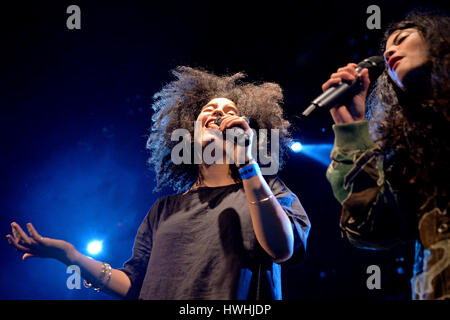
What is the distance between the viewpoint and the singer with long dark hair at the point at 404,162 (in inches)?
37.5

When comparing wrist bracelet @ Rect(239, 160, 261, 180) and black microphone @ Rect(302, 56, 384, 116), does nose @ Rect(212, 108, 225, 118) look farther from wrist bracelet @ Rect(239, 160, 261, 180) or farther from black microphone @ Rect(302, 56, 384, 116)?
black microphone @ Rect(302, 56, 384, 116)

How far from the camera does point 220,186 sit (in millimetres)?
1734

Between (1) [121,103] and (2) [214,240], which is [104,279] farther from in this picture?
(1) [121,103]

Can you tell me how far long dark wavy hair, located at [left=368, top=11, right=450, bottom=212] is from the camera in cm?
98

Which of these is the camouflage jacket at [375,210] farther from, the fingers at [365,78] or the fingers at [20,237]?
the fingers at [20,237]

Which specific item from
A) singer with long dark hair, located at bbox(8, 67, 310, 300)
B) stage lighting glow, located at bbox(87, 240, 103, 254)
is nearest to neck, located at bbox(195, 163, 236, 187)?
singer with long dark hair, located at bbox(8, 67, 310, 300)

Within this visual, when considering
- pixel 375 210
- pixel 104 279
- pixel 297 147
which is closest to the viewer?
pixel 375 210

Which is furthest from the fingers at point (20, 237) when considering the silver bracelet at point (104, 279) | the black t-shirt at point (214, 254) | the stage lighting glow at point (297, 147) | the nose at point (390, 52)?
the stage lighting glow at point (297, 147)

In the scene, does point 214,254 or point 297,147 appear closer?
point 214,254

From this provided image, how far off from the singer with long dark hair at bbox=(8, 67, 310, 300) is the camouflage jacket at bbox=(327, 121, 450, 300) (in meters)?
0.29

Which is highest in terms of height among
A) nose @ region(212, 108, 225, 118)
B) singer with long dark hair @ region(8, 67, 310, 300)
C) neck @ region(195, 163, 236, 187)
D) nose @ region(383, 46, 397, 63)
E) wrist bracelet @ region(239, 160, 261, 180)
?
nose @ region(212, 108, 225, 118)

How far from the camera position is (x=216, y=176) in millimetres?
1790

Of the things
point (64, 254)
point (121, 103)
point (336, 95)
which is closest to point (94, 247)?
point (121, 103)

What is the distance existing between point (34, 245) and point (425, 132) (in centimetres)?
154
